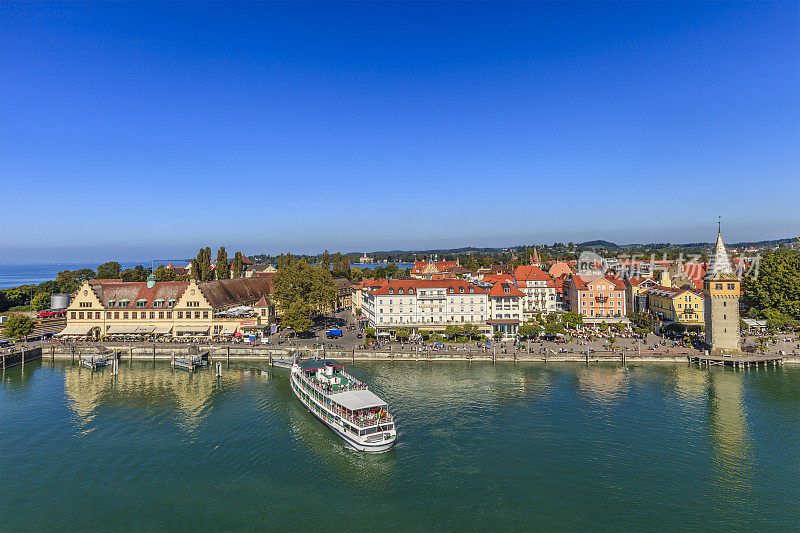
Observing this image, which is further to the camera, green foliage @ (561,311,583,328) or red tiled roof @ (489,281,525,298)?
red tiled roof @ (489,281,525,298)

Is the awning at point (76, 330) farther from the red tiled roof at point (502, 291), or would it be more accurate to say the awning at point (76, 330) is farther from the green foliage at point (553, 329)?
the green foliage at point (553, 329)

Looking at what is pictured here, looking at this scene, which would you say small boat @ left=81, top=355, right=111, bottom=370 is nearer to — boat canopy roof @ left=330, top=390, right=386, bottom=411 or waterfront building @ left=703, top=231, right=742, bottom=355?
boat canopy roof @ left=330, top=390, right=386, bottom=411

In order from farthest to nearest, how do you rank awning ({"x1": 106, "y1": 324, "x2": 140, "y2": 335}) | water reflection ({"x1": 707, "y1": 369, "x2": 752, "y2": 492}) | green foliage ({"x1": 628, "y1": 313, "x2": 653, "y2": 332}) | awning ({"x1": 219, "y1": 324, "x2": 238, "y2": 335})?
green foliage ({"x1": 628, "y1": 313, "x2": 653, "y2": 332}) → awning ({"x1": 219, "y1": 324, "x2": 238, "y2": 335}) → awning ({"x1": 106, "y1": 324, "x2": 140, "y2": 335}) → water reflection ({"x1": 707, "y1": 369, "x2": 752, "y2": 492})

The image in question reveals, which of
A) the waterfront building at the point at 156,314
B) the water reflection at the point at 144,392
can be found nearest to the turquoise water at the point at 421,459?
the water reflection at the point at 144,392

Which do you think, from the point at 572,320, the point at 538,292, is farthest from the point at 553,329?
the point at 538,292

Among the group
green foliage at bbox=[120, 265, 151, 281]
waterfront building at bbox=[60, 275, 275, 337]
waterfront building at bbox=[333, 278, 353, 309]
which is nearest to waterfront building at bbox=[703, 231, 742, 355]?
waterfront building at bbox=[60, 275, 275, 337]

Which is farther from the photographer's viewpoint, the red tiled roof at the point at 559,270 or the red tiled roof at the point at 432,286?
the red tiled roof at the point at 559,270

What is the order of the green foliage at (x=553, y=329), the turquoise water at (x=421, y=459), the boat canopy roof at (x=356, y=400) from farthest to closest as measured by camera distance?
the green foliage at (x=553, y=329), the boat canopy roof at (x=356, y=400), the turquoise water at (x=421, y=459)

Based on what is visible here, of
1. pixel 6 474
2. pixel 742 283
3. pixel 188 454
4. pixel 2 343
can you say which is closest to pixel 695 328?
pixel 742 283
